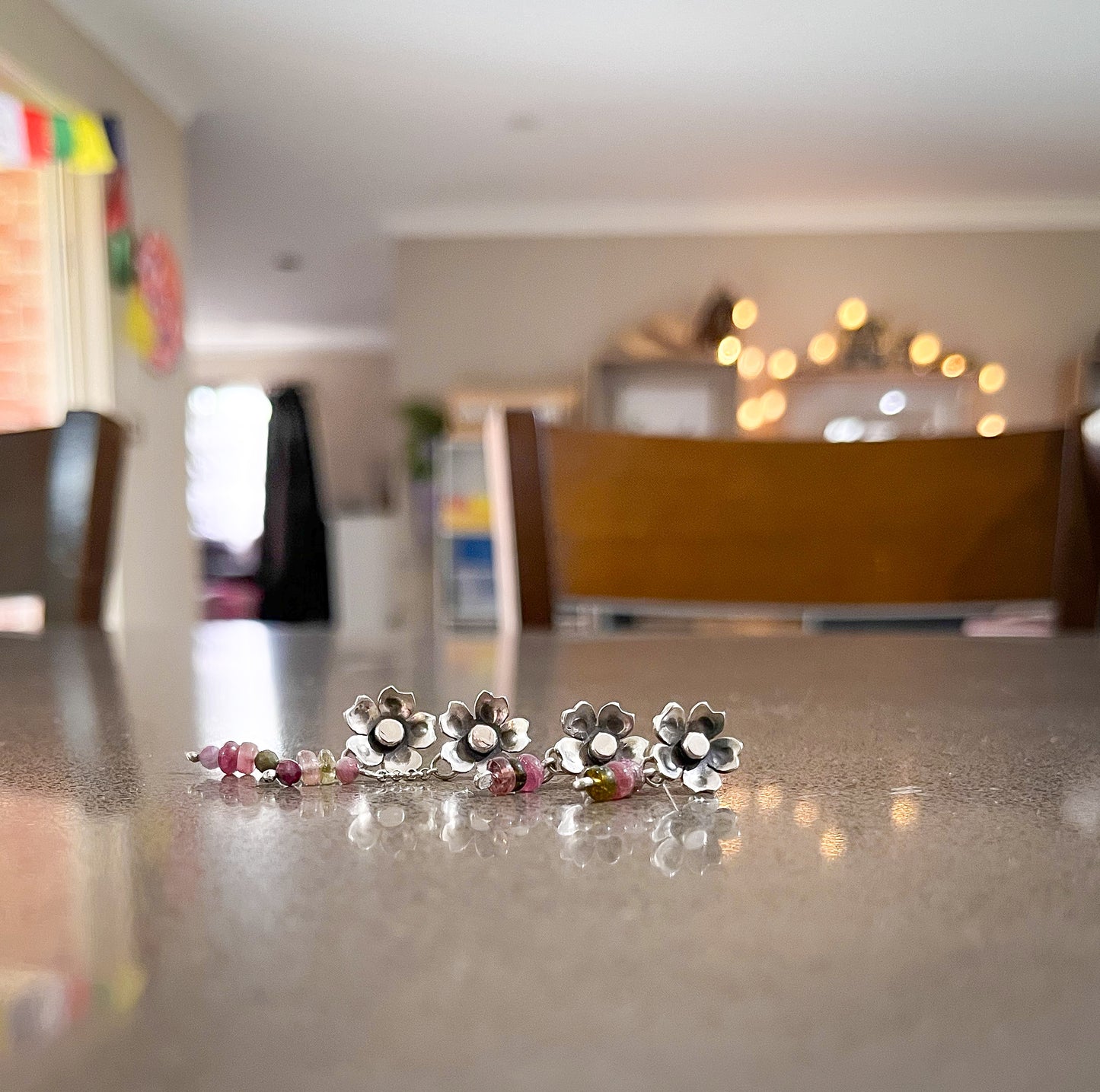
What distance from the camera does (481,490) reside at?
4.45 metres

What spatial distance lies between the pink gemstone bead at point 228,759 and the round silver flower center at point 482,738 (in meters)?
0.05

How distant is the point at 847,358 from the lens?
4.50 m

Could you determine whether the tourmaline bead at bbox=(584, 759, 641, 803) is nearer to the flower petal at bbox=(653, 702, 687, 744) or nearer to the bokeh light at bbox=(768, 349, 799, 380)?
the flower petal at bbox=(653, 702, 687, 744)

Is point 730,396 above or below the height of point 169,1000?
above

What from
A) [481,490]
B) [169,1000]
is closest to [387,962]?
[169,1000]

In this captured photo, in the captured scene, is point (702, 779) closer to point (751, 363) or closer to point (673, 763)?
point (673, 763)

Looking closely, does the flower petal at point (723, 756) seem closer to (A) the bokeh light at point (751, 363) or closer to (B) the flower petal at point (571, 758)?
(B) the flower petal at point (571, 758)

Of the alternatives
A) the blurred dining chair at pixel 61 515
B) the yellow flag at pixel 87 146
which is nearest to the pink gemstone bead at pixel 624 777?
the blurred dining chair at pixel 61 515

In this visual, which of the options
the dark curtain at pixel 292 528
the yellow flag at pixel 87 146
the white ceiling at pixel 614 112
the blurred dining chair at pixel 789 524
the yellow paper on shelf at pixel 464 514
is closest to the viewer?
the blurred dining chair at pixel 789 524

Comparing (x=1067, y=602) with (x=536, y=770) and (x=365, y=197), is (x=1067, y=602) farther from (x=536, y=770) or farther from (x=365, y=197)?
(x=365, y=197)

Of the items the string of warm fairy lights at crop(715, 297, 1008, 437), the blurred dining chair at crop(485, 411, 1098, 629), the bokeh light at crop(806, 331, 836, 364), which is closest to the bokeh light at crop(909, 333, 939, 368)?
the string of warm fairy lights at crop(715, 297, 1008, 437)

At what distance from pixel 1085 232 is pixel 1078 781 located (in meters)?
5.19

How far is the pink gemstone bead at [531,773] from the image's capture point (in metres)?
0.20

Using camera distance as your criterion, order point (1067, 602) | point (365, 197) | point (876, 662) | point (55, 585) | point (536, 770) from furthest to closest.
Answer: point (365, 197), point (55, 585), point (1067, 602), point (876, 662), point (536, 770)
